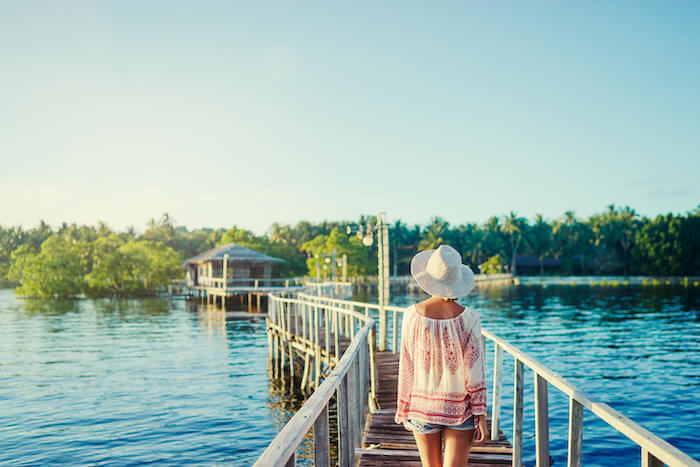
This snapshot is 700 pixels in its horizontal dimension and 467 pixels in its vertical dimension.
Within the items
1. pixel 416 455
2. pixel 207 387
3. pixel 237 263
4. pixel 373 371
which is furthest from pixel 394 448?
pixel 237 263

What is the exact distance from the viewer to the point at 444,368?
3.33m

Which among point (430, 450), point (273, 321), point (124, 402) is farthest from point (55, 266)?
point (430, 450)

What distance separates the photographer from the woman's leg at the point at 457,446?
3.37 m

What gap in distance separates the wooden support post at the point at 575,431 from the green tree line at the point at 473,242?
6496 cm

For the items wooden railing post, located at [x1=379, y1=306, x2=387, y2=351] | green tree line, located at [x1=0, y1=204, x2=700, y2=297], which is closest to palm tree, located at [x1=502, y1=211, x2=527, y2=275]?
green tree line, located at [x1=0, y1=204, x2=700, y2=297]

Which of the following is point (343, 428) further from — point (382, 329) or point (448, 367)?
point (382, 329)

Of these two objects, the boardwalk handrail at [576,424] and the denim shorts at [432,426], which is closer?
the boardwalk handrail at [576,424]

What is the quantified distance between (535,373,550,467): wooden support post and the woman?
31.1 inches

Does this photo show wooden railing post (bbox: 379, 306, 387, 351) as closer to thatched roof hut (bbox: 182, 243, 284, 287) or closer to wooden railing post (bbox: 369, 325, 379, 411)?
wooden railing post (bbox: 369, 325, 379, 411)

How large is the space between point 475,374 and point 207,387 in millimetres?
14082

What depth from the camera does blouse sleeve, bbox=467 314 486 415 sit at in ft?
10.8

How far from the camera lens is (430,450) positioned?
3.44 metres

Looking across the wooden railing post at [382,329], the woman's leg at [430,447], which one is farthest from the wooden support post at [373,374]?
the woman's leg at [430,447]

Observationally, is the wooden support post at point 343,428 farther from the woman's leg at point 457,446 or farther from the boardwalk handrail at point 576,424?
the boardwalk handrail at point 576,424
